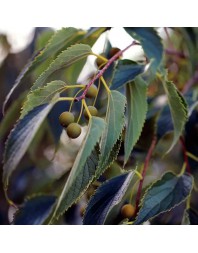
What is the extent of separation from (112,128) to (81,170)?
0.14 feet

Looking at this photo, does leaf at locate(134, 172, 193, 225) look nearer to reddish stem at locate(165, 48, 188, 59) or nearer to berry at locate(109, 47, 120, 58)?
berry at locate(109, 47, 120, 58)

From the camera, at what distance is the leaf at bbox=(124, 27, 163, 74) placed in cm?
48

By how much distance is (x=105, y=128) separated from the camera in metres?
0.42

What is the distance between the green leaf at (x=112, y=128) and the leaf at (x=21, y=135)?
0.05m

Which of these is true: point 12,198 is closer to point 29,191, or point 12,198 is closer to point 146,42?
point 29,191

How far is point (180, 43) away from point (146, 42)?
1.31 ft

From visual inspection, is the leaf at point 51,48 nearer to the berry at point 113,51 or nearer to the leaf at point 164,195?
the berry at point 113,51

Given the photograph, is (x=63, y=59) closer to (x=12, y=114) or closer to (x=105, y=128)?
(x=105, y=128)

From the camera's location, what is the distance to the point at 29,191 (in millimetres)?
906

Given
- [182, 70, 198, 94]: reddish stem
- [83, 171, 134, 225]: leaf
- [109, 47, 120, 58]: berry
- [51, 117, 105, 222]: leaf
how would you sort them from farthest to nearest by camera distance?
[182, 70, 198, 94]: reddish stem < [109, 47, 120, 58]: berry < [83, 171, 134, 225]: leaf < [51, 117, 105, 222]: leaf

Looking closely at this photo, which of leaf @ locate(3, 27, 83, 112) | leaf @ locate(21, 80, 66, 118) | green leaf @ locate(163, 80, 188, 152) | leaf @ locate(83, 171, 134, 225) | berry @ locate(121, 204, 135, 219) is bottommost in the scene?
berry @ locate(121, 204, 135, 219)

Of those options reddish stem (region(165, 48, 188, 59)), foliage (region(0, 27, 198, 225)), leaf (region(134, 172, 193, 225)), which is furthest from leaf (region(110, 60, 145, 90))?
reddish stem (region(165, 48, 188, 59))

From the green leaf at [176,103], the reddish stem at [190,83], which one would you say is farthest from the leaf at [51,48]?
the reddish stem at [190,83]

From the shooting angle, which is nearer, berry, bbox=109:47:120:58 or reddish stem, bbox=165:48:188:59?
berry, bbox=109:47:120:58
